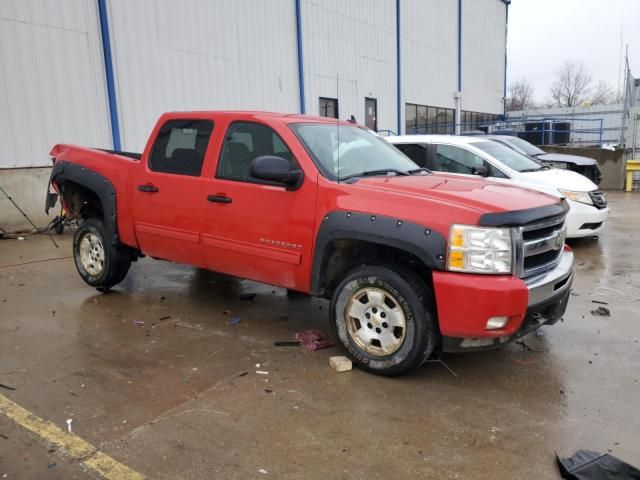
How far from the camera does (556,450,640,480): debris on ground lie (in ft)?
9.10

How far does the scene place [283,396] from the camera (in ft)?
12.3

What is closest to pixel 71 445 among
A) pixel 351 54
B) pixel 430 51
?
pixel 351 54

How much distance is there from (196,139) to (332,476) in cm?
342

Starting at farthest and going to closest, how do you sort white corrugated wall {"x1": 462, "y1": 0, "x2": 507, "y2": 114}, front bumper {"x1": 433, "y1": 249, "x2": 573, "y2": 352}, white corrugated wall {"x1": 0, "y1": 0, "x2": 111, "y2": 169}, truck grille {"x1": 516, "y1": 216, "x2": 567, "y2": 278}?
white corrugated wall {"x1": 462, "y1": 0, "x2": 507, "y2": 114}
white corrugated wall {"x1": 0, "y1": 0, "x2": 111, "y2": 169}
truck grille {"x1": 516, "y1": 216, "x2": 567, "y2": 278}
front bumper {"x1": 433, "y1": 249, "x2": 573, "y2": 352}

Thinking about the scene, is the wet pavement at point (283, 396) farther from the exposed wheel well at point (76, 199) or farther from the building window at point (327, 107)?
the building window at point (327, 107)

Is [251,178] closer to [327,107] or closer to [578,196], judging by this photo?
[578,196]

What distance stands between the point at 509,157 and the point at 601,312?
14.0 ft

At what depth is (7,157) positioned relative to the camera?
9.56 meters

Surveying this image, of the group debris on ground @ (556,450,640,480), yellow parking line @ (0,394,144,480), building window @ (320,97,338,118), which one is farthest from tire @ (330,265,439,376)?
building window @ (320,97,338,118)

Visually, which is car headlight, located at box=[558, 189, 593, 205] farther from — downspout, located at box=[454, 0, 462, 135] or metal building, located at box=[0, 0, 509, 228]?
downspout, located at box=[454, 0, 462, 135]

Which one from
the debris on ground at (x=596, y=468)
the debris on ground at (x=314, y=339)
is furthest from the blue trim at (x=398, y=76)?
the debris on ground at (x=596, y=468)

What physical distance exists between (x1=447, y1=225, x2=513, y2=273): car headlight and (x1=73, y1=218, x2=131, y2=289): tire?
3.81 meters

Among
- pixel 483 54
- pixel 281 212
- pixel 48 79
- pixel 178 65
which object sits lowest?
pixel 281 212

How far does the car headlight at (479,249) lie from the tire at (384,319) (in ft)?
1.26
